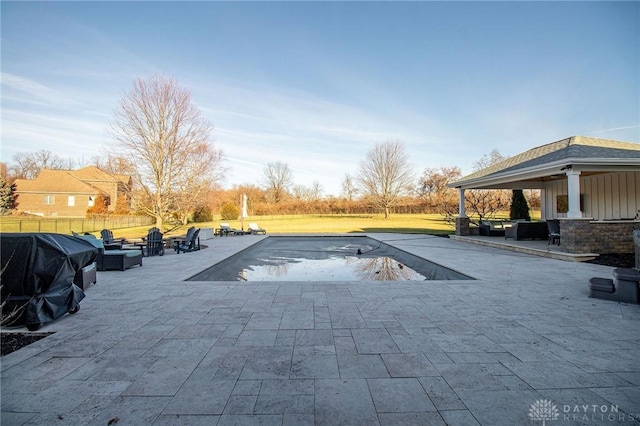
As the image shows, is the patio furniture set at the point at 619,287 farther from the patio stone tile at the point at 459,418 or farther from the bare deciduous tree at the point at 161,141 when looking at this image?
the bare deciduous tree at the point at 161,141

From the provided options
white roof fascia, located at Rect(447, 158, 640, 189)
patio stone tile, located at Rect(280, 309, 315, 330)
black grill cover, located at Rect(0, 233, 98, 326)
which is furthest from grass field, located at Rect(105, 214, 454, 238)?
patio stone tile, located at Rect(280, 309, 315, 330)

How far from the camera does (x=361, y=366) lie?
2.60 metres

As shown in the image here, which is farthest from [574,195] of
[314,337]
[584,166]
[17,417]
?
[17,417]

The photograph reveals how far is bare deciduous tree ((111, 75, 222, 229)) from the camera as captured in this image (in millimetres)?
13445

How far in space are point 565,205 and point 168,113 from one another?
61.3 feet

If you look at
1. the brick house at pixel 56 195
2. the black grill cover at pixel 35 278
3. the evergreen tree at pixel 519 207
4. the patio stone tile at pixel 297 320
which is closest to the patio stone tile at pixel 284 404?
the patio stone tile at pixel 297 320

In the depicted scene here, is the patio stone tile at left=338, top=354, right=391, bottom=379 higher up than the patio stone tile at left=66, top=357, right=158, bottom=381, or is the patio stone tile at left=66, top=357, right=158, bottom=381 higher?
the patio stone tile at left=338, top=354, right=391, bottom=379

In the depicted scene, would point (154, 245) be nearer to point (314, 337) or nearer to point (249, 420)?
point (314, 337)

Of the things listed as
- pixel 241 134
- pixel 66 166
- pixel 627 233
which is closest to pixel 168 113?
pixel 241 134

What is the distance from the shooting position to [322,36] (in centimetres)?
1364

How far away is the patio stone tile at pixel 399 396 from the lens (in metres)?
2.01

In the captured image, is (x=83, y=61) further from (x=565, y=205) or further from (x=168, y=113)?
(x=565, y=205)

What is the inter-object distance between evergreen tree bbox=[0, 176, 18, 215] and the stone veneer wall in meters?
35.3

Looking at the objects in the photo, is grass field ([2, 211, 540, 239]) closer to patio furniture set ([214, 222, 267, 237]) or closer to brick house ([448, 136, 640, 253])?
patio furniture set ([214, 222, 267, 237])
